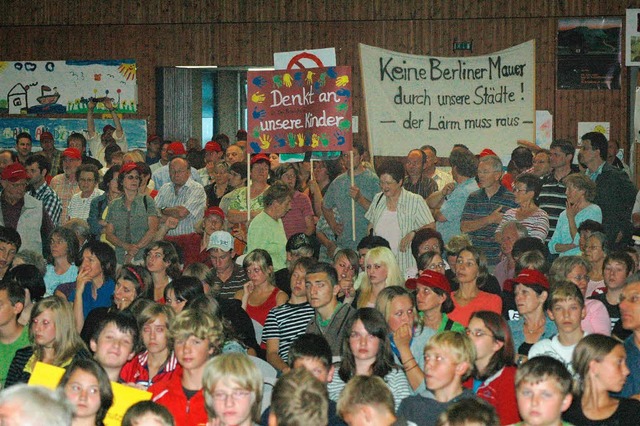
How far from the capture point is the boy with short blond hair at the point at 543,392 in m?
5.07

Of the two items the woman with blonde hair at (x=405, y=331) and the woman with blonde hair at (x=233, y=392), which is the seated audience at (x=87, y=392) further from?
A: the woman with blonde hair at (x=405, y=331)

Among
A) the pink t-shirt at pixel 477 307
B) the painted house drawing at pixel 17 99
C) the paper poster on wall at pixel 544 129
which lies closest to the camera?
the pink t-shirt at pixel 477 307

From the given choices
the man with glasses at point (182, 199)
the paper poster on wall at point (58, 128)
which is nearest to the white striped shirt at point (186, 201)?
the man with glasses at point (182, 199)

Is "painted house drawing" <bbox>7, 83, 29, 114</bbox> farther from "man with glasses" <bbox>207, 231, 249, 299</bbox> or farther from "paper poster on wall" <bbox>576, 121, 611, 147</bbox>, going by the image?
"man with glasses" <bbox>207, 231, 249, 299</bbox>

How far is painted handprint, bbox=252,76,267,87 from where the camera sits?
36.8 feet

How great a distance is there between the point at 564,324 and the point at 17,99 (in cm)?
1317

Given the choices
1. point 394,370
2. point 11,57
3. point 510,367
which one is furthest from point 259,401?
point 11,57

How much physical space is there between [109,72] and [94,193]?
6.47 meters

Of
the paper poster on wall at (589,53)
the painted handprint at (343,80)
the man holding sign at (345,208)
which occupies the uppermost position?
the paper poster on wall at (589,53)

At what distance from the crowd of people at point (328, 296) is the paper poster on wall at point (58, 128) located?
4.05 m

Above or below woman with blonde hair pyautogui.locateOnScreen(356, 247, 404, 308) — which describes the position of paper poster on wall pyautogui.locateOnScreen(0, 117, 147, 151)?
above

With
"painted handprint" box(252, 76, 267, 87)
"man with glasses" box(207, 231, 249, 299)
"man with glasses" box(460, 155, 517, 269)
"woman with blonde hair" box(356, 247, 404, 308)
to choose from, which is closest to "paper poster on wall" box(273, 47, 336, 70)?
"painted handprint" box(252, 76, 267, 87)

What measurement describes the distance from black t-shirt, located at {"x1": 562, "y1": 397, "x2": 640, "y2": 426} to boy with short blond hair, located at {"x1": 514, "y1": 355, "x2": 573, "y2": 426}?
0.26m

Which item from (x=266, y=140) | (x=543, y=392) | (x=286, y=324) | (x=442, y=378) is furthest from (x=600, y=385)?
(x=266, y=140)
